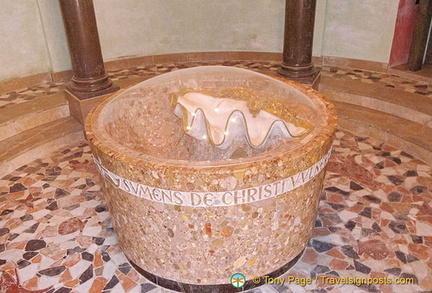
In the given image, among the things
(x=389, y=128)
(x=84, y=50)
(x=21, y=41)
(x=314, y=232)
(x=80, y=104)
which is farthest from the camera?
(x=21, y=41)

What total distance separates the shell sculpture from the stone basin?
0.09 ft

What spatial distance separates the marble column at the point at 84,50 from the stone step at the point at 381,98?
272cm

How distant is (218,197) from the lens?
1914mm

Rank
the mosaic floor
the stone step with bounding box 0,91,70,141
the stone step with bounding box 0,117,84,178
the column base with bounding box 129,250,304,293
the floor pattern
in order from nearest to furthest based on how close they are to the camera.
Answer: the column base with bounding box 129,250,304,293 → the mosaic floor → the stone step with bounding box 0,117,84,178 → the stone step with bounding box 0,91,70,141 → the floor pattern

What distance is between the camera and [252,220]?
2.03m

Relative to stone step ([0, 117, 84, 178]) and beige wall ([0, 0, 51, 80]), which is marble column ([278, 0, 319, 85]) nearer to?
stone step ([0, 117, 84, 178])

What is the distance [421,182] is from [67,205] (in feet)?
9.92

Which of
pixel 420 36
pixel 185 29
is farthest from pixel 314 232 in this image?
pixel 185 29

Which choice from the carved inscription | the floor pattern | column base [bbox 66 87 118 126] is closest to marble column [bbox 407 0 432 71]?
the floor pattern

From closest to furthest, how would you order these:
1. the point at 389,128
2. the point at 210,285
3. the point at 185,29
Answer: the point at 210,285 → the point at 389,128 → the point at 185,29

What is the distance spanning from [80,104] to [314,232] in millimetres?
2855

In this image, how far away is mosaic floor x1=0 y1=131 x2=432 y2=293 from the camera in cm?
241

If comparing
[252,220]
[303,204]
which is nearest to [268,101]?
[303,204]

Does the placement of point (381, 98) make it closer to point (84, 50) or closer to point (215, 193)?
point (215, 193)
